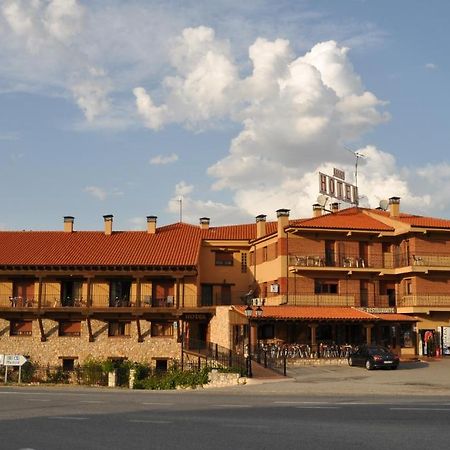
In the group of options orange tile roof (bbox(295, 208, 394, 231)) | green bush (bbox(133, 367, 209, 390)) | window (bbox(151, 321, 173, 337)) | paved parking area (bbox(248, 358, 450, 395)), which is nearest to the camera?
paved parking area (bbox(248, 358, 450, 395))

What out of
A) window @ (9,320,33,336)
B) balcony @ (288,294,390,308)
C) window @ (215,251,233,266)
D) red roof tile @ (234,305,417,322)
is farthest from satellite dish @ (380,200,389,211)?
window @ (9,320,33,336)

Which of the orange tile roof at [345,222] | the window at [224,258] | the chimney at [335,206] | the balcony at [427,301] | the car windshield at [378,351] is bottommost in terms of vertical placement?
the car windshield at [378,351]

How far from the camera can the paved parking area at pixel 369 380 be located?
994 inches

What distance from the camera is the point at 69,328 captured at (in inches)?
1828

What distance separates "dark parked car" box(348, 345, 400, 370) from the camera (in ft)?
115

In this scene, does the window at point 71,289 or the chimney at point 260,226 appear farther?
the chimney at point 260,226

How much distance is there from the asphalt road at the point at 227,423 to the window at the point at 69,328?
24203 mm

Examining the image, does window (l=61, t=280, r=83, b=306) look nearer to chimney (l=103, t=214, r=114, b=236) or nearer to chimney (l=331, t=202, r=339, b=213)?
chimney (l=103, t=214, r=114, b=236)

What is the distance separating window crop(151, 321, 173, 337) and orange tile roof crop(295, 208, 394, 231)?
38.5 ft

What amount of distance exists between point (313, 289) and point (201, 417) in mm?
29870

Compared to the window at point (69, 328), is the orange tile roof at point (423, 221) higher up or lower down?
higher up

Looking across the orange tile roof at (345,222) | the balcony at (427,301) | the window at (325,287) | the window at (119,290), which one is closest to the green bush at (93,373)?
the window at (119,290)

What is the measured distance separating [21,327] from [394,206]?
97.2 feet

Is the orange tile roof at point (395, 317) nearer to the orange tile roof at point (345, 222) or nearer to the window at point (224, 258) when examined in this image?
the orange tile roof at point (345, 222)
